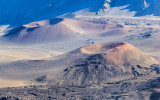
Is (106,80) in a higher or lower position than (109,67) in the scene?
lower

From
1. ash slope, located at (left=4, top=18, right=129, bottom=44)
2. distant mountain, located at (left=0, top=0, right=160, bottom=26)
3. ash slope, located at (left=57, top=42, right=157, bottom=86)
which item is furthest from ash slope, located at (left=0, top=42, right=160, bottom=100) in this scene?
distant mountain, located at (left=0, top=0, right=160, bottom=26)

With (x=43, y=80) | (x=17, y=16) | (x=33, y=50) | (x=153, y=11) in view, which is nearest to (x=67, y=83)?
(x=43, y=80)

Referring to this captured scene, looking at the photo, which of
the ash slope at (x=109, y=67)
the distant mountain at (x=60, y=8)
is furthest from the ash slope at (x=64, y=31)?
the ash slope at (x=109, y=67)

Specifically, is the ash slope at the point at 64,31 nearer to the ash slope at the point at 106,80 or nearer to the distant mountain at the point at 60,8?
the distant mountain at the point at 60,8

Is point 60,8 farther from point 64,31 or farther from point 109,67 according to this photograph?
point 109,67

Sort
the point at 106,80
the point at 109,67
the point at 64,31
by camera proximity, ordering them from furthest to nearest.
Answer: the point at 64,31 < the point at 109,67 < the point at 106,80

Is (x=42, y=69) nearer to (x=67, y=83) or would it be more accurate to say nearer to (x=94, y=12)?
(x=67, y=83)

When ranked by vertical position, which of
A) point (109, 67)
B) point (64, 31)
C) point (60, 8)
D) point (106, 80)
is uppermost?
point (60, 8)

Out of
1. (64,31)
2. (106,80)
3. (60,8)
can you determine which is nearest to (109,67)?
(106,80)
